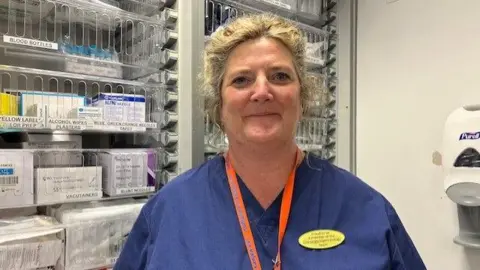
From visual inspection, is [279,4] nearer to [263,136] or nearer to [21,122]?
Result: [263,136]

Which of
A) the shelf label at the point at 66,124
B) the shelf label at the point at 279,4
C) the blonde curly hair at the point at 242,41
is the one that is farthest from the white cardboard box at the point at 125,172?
the shelf label at the point at 279,4

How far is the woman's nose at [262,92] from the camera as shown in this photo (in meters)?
0.90

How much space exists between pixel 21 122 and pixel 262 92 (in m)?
0.65

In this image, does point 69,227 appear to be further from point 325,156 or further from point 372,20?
point 372,20

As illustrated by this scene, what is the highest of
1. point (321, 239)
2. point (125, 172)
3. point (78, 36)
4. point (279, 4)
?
point (279, 4)

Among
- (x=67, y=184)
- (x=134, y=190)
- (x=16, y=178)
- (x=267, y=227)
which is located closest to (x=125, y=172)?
(x=134, y=190)

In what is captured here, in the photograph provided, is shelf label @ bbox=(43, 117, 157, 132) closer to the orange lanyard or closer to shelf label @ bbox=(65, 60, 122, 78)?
shelf label @ bbox=(65, 60, 122, 78)

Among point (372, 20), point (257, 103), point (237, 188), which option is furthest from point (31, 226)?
point (372, 20)

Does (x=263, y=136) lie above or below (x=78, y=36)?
below

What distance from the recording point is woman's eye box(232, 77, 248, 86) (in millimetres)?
964

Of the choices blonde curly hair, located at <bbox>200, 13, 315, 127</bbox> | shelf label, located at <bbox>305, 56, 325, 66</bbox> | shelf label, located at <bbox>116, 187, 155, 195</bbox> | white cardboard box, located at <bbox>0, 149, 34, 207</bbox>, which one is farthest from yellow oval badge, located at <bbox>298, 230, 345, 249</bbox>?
shelf label, located at <bbox>305, 56, 325, 66</bbox>

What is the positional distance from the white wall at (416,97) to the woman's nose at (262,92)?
3.12 ft

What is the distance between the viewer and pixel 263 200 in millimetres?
964

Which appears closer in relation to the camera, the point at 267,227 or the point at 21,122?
the point at 267,227
